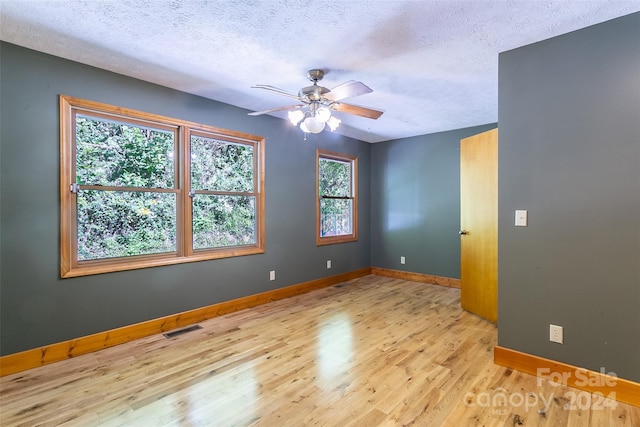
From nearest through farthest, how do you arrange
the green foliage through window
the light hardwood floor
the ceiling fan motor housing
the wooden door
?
1. the light hardwood floor
2. the ceiling fan motor housing
3. the wooden door
4. the green foliage through window

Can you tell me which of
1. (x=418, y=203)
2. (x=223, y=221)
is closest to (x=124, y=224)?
(x=223, y=221)

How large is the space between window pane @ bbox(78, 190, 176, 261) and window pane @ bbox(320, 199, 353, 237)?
237 cm

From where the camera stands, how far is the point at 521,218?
2.35 metres

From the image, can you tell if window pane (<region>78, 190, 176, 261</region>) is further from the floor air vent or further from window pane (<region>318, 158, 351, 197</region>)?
window pane (<region>318, 158, 351, 197</region>)

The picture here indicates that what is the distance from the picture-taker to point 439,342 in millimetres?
2807

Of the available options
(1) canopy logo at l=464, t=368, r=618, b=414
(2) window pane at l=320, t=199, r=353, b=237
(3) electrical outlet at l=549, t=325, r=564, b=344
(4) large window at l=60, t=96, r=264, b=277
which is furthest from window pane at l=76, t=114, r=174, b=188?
(3) electrical outlet at l=549, t=325, r=564, b=344

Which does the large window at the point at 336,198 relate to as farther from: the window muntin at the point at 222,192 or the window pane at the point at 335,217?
the window muntin at the point at 222,192

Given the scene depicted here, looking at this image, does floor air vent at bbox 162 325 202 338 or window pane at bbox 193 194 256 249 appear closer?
floor air vent at bbox 162 325 202 338

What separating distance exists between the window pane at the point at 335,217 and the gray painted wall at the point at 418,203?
2.01ft

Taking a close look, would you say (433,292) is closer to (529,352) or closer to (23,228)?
(529,352)

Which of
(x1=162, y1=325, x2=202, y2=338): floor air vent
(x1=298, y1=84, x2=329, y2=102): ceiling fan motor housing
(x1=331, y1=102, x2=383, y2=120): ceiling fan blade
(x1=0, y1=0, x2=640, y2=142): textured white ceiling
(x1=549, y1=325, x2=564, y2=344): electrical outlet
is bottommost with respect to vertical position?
(x1=162, y1=325, x2=202, y2=338): floor air vent

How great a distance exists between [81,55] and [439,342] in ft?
13.1

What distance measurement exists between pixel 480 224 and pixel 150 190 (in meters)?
3.61

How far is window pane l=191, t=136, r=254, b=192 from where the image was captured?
345 cm
